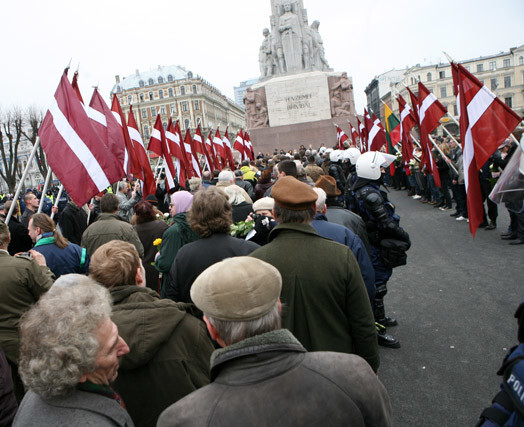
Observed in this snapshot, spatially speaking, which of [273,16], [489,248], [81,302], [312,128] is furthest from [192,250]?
[273,16]

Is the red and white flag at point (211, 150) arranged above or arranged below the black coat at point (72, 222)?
above

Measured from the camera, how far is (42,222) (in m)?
4.49

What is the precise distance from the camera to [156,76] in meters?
97.6

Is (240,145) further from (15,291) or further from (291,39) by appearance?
(15,291)

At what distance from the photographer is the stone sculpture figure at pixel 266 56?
25828 mm

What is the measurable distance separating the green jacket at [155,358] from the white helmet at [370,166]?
276 centimetres

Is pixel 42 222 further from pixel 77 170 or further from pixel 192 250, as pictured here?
pixel 192 250

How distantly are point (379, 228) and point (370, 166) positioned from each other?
639 mm

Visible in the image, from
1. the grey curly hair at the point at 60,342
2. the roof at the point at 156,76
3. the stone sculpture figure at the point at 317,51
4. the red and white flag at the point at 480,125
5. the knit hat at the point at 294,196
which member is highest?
the roof at the point at 156,76

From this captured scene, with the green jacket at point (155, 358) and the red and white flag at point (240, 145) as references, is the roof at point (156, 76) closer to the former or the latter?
the red and white flag at point (240, 145)

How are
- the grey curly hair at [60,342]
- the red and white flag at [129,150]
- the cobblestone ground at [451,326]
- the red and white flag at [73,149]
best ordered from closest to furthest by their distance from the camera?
the grey curly hair at [60,342] → the cobblestone ground at [451,326] → the red and white flag at [73,149] → the red and white flag at [129,150]

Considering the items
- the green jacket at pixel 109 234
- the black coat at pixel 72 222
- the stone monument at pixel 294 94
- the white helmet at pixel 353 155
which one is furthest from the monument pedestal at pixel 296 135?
the green jacket at pixel 109 234

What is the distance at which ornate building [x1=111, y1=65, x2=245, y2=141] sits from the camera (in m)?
90.6

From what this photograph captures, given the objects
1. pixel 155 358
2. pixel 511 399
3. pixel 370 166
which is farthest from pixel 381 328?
pixel 511 399
